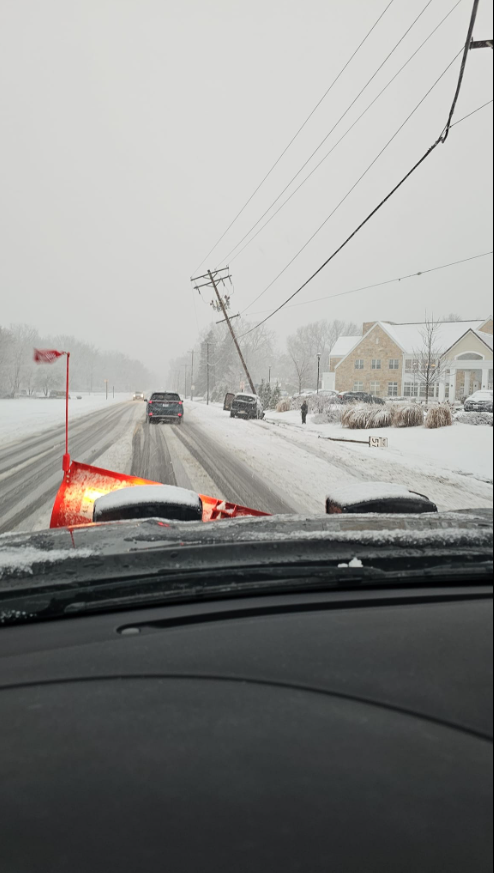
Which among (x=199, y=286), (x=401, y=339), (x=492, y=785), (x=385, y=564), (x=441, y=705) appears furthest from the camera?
(x=199, y=286)

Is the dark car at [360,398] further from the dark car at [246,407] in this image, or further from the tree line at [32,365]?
the tree line at [32,365]

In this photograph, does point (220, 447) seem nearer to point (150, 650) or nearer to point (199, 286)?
point (199, 286)

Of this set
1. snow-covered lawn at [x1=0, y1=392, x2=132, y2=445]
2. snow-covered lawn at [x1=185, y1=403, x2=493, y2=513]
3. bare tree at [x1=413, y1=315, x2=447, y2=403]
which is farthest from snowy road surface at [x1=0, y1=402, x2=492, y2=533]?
bare tree at [x1=413, y1=315, x2=447, y2=403]

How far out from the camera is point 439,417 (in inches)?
116

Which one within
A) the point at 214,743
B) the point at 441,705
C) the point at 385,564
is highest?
the point at 385,564

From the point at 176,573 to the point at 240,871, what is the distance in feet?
2.17

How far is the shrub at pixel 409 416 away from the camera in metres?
3.25

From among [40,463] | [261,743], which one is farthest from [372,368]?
[261,743]

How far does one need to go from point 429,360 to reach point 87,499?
2.55 meters

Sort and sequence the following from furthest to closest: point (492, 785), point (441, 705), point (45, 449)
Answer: point (45, 449) → point (441, 705) → point (492, 785)

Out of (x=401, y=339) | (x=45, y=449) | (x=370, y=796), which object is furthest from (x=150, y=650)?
(x=45, y=449)

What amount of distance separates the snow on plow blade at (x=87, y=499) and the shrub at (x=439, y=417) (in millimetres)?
1248

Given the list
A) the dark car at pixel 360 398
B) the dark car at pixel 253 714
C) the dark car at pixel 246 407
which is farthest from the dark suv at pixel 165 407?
the dark car at pixel 253 714

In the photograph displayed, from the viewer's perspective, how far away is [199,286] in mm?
Answer: 5559
